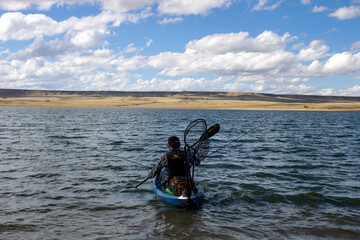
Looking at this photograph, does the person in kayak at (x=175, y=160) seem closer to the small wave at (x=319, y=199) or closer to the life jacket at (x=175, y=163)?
the life jacket at (x=175, y=163)

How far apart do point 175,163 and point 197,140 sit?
147 centimetres

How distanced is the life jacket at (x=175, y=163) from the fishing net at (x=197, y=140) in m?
0.40

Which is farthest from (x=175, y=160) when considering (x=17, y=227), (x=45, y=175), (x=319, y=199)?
(x=45, y=175)

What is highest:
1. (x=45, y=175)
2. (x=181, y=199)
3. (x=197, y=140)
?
(x=197, y=140)

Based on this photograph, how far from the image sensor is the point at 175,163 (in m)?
9.55

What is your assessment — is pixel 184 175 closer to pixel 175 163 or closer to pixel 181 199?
pixel 175 163

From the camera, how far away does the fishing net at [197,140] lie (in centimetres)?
1016

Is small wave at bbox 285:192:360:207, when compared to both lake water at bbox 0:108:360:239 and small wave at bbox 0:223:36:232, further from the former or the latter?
small wave at bbox 0:223:36:232

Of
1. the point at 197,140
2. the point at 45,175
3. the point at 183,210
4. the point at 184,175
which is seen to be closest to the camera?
the point at 183,210

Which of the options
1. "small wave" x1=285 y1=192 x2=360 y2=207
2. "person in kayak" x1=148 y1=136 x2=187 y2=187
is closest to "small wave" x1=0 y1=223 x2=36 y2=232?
"person in kayak" x1=148 y1=136 x2=187 y2=187

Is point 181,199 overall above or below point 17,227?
above

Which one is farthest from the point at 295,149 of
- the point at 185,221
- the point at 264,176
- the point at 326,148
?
the point at 185,221

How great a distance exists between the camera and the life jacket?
9484 mm

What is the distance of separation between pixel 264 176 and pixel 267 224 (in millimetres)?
5625
